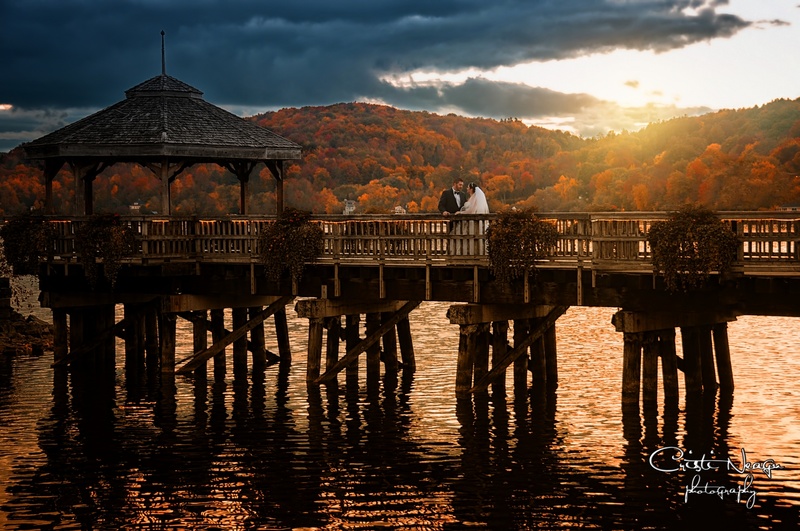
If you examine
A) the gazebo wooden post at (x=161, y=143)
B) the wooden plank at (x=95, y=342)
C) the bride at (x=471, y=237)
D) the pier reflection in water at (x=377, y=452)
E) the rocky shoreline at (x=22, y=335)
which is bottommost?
the pier reflection in water at (x=377, y=452)

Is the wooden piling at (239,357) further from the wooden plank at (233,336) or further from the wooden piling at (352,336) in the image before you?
the wooden piling at (352,336)

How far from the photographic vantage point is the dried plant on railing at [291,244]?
30.1 meters

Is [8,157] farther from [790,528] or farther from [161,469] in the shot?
→ [790,528]

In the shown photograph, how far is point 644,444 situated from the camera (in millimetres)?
24234

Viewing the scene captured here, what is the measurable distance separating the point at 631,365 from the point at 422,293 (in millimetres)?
5150

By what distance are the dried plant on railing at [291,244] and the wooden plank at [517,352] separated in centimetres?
521

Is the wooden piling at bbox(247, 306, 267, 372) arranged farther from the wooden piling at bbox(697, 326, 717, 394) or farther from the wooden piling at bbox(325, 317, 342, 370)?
the wooden piling at bbox(697, 326, 717, 394)

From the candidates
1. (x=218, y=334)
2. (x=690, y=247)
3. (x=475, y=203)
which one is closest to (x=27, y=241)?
(x=218, y=334)

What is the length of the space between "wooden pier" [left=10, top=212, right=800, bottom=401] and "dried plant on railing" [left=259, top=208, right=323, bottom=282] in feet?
1.02

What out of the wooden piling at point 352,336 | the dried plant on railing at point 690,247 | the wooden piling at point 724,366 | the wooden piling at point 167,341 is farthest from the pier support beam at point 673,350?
the wooden piling at point 167,341

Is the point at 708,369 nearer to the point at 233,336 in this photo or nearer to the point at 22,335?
the point at 233,336

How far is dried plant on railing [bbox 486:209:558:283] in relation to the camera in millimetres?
26000

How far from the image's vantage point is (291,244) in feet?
99.0

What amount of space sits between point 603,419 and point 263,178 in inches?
2367
